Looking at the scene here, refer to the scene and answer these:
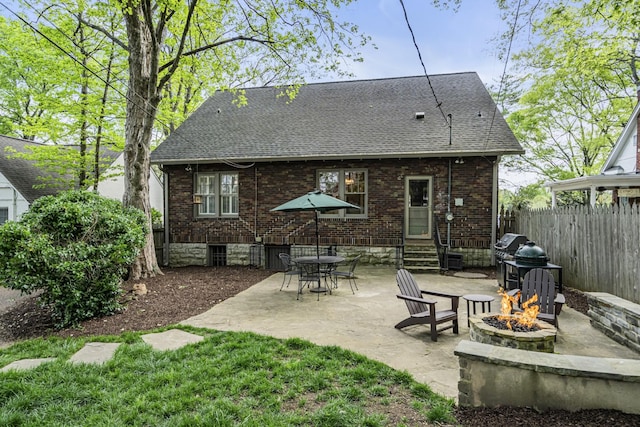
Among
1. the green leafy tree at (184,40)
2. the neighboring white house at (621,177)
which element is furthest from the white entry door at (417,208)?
the neighboring white house at (621,177)

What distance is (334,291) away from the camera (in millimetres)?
7527

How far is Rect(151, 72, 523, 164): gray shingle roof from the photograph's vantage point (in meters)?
10.3

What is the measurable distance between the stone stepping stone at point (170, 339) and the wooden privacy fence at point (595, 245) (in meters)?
6.51

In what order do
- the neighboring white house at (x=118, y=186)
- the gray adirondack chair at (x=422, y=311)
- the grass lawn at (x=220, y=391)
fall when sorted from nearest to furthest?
the grass lawn at (x=220, y=391)
the gray adirondack chair at (x=422, y=311)
the neighboring white house at (x=118, y=186)

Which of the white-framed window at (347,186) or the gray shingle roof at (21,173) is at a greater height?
the gray shingle roof at (21,173)

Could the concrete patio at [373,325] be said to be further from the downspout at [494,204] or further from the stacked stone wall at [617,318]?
the downspout at [494,204]

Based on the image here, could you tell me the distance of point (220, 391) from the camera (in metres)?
3.14

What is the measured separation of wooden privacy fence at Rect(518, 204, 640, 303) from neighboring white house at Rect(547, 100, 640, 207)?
4073 mm

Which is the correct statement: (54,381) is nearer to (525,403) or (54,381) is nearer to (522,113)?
(525,403)

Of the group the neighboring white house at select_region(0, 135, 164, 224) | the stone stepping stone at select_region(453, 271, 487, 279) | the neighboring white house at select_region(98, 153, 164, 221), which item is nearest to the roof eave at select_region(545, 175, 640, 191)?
the stone stepping stone at select_region(453, 271, 487, 279)

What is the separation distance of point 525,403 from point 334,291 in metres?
4.97

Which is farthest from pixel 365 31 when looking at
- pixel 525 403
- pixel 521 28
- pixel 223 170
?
pixel 525 403

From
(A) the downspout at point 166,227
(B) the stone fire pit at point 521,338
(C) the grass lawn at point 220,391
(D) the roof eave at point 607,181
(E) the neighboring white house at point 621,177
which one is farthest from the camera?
(A) the downspout at point 166,227

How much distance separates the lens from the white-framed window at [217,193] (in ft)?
38.7
